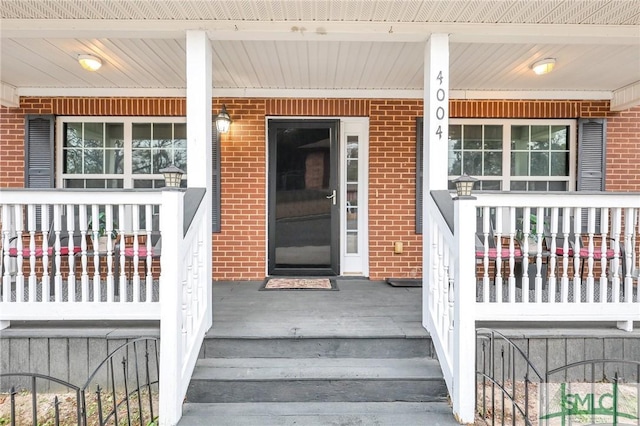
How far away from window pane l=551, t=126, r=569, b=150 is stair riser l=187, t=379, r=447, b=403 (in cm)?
374

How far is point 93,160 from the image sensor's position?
4.77 meters

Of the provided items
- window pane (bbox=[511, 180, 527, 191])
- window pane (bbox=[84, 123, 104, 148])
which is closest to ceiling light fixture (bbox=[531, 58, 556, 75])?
window pane (bbox=[511, 180, 527, 191])

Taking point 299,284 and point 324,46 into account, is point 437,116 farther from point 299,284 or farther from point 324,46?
point 299,284

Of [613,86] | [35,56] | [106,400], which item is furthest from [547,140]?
[35,56]

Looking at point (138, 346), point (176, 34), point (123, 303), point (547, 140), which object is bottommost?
point (138, 346)

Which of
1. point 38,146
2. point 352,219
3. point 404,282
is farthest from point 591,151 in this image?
point 38,146

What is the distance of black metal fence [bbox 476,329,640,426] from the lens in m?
2.45

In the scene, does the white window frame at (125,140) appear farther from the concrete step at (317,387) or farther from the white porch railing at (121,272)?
the concrete step at (317,387)

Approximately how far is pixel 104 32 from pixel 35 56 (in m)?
1.23

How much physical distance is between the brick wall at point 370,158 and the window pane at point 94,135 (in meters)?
0.17

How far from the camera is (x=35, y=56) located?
3.69 metres

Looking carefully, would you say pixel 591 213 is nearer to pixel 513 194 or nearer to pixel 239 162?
pixel 513 194

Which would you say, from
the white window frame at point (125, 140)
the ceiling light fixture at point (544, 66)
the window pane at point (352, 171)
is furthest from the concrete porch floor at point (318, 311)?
the ceiling light fixture at point (544, 66)

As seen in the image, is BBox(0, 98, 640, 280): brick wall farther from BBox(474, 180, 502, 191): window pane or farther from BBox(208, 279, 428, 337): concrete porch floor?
BBox(474, 180, 502, 191): window pane
